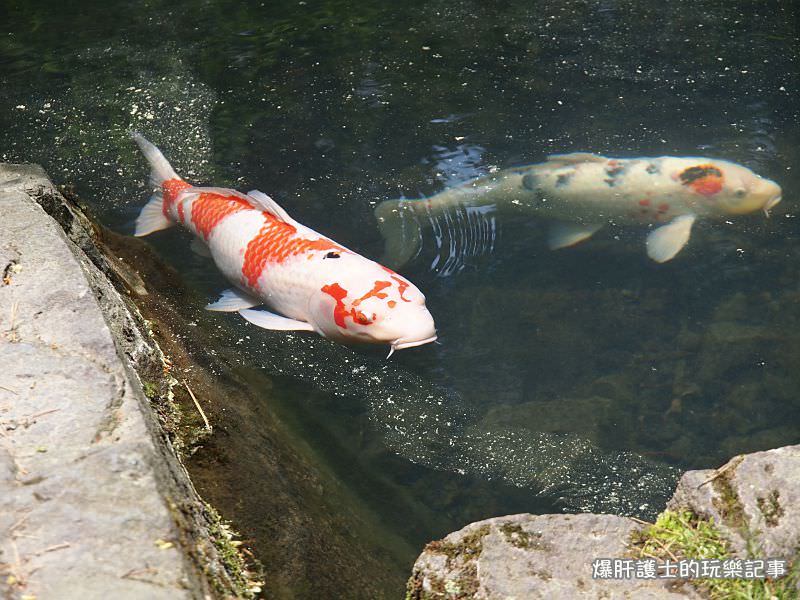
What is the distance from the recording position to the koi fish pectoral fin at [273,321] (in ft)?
13.5

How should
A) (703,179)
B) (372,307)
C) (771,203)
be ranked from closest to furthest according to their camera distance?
1. (372,307)
2. (771,203)
3. (703,179)

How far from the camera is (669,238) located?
5191 mm

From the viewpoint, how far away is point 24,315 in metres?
2.79

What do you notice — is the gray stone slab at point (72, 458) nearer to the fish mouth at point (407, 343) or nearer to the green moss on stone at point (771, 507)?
the fish mouth at point (407, 343)

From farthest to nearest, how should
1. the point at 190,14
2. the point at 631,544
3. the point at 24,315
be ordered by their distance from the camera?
the point at 190,14 < the point at 24,315 < the point at 631,544

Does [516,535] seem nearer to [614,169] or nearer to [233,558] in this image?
[233,558]

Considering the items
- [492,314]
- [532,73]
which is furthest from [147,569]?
[532,73]

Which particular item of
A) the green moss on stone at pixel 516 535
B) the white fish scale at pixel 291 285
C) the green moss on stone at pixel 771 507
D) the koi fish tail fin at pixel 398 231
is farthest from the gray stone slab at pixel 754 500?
the koi fish tail fin at pixel 398 231

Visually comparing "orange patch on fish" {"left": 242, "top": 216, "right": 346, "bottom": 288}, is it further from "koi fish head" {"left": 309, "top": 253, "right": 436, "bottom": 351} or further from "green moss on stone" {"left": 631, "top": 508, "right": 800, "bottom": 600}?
"green moss on stone" {"left": 631, "top": 508, "right": 800, "bottom": 600}

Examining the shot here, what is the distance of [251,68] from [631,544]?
19.7ft

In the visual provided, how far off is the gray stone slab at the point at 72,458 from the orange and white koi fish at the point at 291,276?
1.31 m

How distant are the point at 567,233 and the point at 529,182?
21.9 inches

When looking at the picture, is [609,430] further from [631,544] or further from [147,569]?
[147,569]

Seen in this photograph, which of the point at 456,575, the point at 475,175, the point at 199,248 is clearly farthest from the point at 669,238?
the point at 456,575
